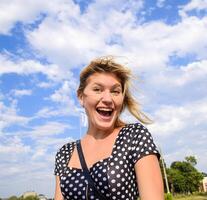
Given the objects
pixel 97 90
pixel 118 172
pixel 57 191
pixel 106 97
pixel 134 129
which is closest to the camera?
pixel 118 172

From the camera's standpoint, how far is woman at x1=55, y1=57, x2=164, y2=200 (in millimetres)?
3301

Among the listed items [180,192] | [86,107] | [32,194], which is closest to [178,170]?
[180,192]

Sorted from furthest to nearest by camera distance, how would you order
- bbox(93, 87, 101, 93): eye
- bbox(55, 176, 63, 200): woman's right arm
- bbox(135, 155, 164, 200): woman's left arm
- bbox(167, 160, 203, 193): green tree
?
bbox(167, 160, 203, 193): green tree < bbox(55, 176, 63, 200): woman's right arm < bbox(93, 87, 101, 93): eye < bbox(135, 155, 164, 200): woman's left arm

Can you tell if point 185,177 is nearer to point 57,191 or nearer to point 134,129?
point 57,191

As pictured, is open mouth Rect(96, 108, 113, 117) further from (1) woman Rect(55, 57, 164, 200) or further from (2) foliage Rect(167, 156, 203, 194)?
(2) foliage Rect(167, 156, 203, 194)

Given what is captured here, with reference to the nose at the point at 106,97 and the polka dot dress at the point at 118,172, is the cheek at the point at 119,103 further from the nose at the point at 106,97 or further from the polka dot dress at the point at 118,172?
the polka dot dress at the point at 118,172

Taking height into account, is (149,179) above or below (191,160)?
below

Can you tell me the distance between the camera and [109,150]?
3.65m

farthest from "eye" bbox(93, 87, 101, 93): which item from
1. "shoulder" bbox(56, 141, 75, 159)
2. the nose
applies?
"shoulder" bbox(56, 141, 75, 159)

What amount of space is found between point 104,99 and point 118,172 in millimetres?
748

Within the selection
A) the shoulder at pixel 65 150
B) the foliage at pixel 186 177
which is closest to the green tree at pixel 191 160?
the foliage at pixel 186 177

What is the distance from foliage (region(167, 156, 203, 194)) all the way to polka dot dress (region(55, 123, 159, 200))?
347ft

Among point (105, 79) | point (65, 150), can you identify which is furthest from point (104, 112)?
point (65, 150)

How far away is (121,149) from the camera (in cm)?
350
